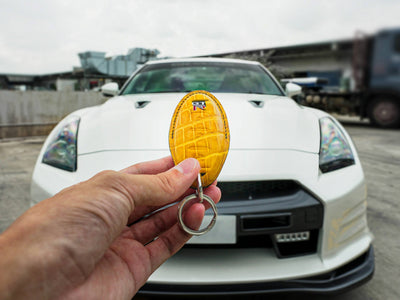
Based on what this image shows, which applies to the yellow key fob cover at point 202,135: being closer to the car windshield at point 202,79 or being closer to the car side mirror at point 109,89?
the car windshield at point 202,79

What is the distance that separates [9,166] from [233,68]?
3.63 m

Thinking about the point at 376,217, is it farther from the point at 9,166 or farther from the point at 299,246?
the point at 9,166

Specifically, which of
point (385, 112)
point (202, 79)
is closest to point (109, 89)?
point (202, 79)

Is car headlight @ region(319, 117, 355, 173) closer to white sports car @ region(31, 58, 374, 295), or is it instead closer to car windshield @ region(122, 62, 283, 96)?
white sports car @ region(31, 58, 374, 295)

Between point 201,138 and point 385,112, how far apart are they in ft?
37.4

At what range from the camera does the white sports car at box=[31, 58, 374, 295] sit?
1335mm

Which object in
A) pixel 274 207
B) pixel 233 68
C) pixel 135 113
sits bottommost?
pixel 274 207

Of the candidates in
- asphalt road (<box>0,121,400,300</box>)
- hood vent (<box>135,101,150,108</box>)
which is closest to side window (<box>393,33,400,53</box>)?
asphalt road (<box>0,121,400,300</box>)

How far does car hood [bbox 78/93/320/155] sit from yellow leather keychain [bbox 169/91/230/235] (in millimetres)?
763

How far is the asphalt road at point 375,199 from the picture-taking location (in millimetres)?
1727

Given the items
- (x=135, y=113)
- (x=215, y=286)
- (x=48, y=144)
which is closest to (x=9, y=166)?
(x=48, y=144)

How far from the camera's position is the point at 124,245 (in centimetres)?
83

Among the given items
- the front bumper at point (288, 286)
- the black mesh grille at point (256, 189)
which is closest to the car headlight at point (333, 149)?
the black mesh grille at point (256, 189)

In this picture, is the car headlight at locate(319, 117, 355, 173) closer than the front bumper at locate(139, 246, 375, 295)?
No
